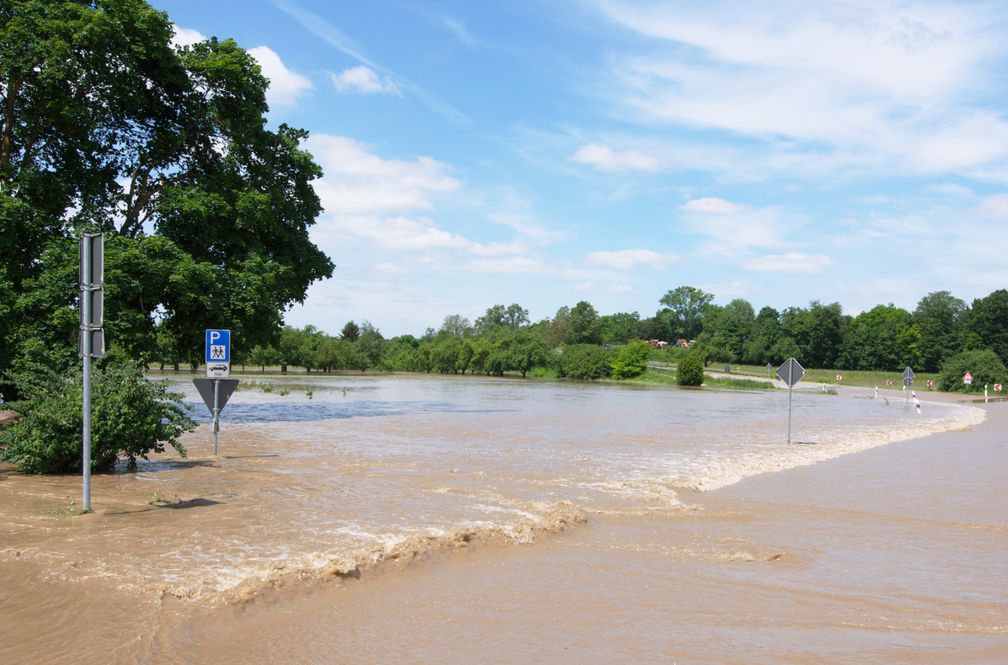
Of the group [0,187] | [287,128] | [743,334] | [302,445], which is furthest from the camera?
[743,334]

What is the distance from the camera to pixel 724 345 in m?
144

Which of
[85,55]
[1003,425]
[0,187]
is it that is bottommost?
[1003,425]

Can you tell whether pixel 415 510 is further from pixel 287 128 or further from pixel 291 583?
pixel 287 128

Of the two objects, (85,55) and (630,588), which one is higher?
(85,55)

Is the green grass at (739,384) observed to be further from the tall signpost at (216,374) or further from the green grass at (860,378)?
the tall signpost at (216,374)

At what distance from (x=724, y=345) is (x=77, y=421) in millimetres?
141812

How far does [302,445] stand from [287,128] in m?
16.0

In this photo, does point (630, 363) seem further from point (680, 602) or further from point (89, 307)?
point (680, 602)

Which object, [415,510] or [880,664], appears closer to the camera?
[880,664]

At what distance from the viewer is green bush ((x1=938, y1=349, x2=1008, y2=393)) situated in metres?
74.9

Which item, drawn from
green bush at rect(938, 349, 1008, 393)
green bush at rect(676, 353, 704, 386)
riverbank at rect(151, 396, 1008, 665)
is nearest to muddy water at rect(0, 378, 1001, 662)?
riverbank at rect(151, 396, 1008, 665)

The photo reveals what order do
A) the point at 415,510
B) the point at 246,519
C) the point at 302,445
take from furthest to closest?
the point at 302,445, the point at 415,510, the point at 246,519

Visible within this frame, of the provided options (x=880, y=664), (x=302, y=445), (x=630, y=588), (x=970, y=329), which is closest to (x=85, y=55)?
(x=302, y=445)

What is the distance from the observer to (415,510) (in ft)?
31.1
